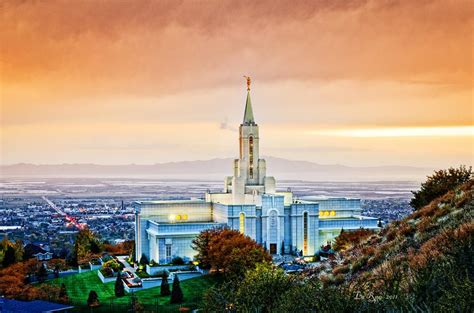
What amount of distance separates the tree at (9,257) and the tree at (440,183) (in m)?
28.6

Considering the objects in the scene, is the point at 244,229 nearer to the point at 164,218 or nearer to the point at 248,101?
the point at 164,218

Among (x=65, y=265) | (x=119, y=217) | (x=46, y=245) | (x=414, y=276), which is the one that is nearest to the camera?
(x=414, y=276)

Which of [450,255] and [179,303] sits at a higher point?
[450,255]

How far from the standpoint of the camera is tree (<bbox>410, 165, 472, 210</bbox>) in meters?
31.2

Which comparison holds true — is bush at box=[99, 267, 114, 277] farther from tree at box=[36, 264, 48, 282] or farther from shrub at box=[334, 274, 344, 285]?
shrub at box=[334, 274, 344, 285]

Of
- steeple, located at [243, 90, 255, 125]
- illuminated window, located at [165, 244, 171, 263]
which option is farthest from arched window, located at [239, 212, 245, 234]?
steeple, located at [243, 90, 255, 125]

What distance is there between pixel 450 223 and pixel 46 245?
5663 cm

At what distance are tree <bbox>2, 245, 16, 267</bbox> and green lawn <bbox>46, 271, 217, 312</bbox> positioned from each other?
3593 millimetres

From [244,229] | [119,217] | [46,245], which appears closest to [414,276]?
[244,229]

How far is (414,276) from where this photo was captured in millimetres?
11680

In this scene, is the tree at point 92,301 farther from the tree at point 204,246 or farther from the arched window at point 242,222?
the arched window at point 242,222

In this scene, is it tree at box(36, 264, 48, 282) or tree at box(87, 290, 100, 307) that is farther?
tree at box(36, 264, 48, 282)

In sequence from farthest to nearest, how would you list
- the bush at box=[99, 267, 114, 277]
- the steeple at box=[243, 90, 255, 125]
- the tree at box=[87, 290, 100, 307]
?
1. the steeple at box=[243, 90, 255, 125]
2. the bush at box=[99, 267, 114, 277]
3. the tree at box=[87, 290, 100, 307]

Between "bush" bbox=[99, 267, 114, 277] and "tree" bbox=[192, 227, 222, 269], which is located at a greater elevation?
"tree" bbox=[192, 227, 222, 269]
